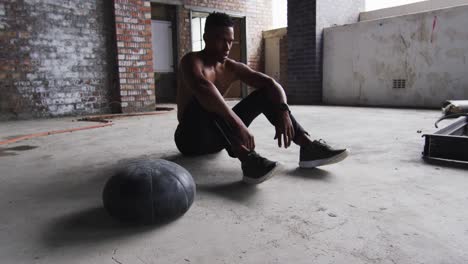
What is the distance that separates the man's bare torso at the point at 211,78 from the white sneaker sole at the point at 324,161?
0.67m

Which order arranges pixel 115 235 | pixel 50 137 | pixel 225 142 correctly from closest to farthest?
pixel 115 235 → pixel 225 142 → pixel 50 137

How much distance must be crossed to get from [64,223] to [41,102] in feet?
14.5

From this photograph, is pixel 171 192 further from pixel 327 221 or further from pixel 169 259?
pixel 327 221

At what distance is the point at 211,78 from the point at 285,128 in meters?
0.52

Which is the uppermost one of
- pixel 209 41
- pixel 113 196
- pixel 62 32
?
pixel 62 32

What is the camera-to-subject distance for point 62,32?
16.5 ft

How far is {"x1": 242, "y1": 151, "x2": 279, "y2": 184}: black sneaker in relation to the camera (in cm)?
164

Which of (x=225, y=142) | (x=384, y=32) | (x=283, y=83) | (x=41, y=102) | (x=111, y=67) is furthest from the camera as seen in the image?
(x=283, y=83)

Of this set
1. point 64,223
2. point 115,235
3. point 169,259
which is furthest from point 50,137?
point 169,259

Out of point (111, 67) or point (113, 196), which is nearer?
point (113, 196)

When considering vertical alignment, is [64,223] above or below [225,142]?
below

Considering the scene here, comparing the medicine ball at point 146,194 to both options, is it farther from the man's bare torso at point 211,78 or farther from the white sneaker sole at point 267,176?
the man's bare torso at point 211,78

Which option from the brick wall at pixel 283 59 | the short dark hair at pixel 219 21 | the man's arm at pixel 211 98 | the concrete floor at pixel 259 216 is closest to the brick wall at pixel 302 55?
the brick wall at pixel 283 59

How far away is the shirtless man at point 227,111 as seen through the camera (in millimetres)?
1677
